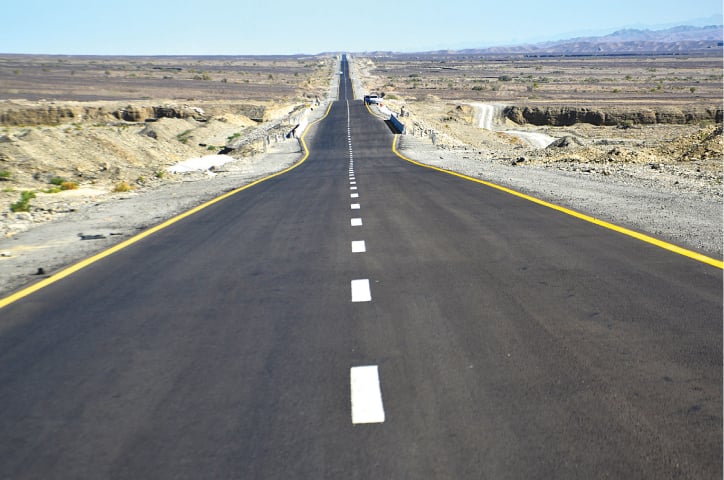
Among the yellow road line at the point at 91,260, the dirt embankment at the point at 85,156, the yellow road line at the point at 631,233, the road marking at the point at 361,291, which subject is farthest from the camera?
the dirt embankment at the point at 85,156

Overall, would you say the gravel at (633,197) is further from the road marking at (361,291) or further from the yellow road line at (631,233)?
the road marking at (361,291)

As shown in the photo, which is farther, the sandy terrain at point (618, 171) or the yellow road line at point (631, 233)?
the sandy terrain at point (618, 171)

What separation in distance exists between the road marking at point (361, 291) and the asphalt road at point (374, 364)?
32 millimetres

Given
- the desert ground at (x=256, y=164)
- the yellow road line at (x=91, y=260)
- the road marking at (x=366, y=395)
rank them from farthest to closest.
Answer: the desert ground at (x=256, y=164)
the yellow road line at (x=91, y=260)
the road marking at (x=366, y=395)

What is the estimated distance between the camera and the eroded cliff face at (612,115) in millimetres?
69625

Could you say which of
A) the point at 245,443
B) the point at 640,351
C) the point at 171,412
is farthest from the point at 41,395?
the point at 640,351

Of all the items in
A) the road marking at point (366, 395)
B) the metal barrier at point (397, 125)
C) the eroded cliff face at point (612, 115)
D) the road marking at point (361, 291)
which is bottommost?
the eroded cliff face at point (612, 115)

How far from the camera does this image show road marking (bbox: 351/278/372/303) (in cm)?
667

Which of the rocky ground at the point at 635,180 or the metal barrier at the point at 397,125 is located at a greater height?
the rocky ground at the point at 635,180

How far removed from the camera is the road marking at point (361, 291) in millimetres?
6673

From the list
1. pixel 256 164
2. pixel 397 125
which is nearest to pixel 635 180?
pixel 256 164

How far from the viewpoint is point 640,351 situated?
4898mm

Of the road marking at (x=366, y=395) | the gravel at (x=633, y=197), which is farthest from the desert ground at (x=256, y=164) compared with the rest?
the road marking at (x=366, y=395)

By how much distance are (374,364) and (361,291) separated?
2.15 m
